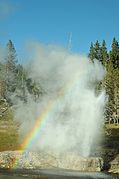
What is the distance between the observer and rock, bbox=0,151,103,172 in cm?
4381

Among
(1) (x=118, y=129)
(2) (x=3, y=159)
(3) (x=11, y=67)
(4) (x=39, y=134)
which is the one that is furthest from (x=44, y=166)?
(3) (x=11, y=67)

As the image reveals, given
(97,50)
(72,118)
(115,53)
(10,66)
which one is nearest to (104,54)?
(115,53)

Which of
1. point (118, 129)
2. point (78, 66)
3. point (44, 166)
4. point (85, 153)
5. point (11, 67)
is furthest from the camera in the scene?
point (11, 67)

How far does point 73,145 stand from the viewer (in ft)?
161

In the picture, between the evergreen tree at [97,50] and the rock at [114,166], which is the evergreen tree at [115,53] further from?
the rock at [114,166]

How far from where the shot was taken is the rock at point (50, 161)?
144ft

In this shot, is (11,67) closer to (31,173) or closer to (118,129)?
(118,129)

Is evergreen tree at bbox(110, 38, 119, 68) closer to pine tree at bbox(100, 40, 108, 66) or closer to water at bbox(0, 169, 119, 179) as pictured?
pine tree at bbox(100, 40, 108, 66)

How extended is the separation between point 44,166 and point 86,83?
1382 centimetres

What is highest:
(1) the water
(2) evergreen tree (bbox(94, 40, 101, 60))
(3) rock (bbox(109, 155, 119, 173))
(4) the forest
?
(2) evergreen tree (bbox(94, 40, 101, 60))

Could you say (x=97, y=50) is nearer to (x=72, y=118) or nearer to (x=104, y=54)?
(x=104, y=54)

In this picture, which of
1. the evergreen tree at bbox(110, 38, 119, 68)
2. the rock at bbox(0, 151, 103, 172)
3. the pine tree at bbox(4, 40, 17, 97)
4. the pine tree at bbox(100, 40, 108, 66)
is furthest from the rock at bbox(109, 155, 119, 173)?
the evergreen tree at bbox(110, 38, 119, 68)

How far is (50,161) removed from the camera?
44688mm

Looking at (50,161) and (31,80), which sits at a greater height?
(31,80)
